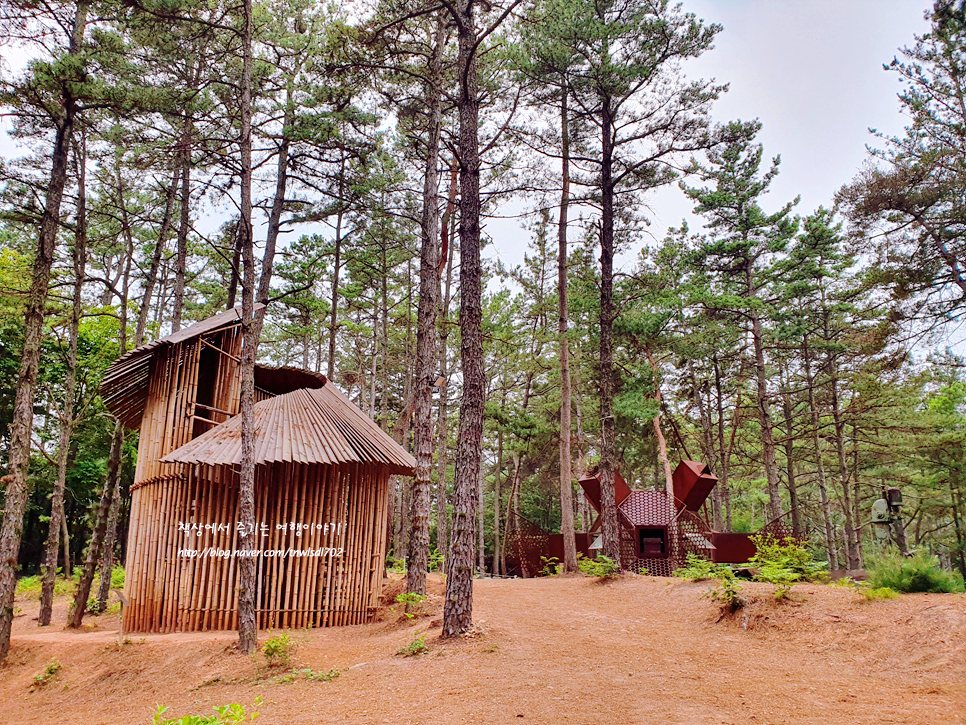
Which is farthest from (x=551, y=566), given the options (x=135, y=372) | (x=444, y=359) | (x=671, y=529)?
(x=135, y=372)

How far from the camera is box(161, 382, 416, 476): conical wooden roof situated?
30.2 feet

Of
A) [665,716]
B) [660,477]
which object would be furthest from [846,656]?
[660,477]

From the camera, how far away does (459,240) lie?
915cm

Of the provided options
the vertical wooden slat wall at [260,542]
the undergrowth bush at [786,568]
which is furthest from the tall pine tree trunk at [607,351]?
the vertical wooden slat wall at [260,542]

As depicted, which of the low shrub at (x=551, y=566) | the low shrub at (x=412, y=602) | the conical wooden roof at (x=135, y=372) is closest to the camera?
the low shrub at (x=412, y=602)

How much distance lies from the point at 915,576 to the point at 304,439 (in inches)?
339

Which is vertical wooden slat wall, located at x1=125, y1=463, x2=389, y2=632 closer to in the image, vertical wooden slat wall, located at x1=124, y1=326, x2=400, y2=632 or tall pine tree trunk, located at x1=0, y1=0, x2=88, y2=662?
vertical wooden slat wall, located at x1=124, y1=326, x2=400, y2=632

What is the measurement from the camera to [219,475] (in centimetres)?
963

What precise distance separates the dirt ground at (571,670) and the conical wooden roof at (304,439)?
2.46m

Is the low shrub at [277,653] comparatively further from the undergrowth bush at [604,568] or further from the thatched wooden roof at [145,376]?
the undergrowth bush at [604,568]

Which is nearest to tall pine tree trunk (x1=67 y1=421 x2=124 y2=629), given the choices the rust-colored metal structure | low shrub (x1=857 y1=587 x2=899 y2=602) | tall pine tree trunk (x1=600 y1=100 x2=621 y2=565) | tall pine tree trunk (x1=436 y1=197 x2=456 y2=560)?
tall pine tree trunk (x1=436 y1=197 x2=456 y2=560)

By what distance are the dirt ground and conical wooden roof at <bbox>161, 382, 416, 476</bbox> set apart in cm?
246

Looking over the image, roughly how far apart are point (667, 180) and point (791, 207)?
22.1ft

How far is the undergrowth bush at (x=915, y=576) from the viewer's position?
7500 millimetres
